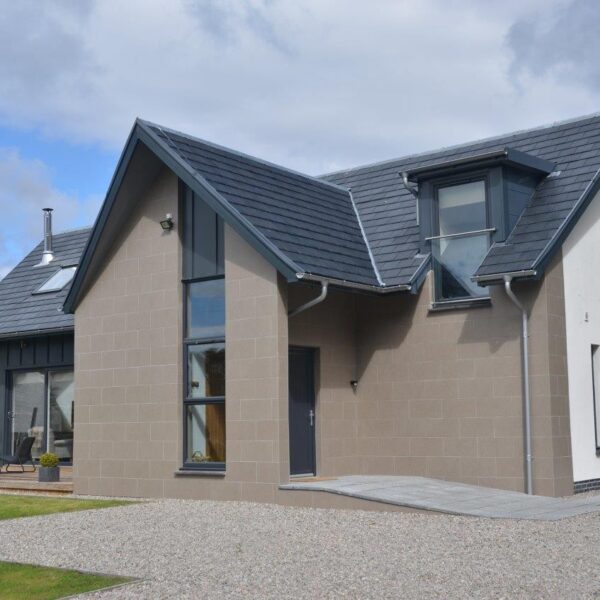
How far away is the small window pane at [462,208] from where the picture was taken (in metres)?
15.0

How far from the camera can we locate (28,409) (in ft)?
67.4

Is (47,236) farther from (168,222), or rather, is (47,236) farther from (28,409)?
(168,222)

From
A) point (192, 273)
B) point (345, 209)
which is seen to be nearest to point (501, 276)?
point (345, 209)

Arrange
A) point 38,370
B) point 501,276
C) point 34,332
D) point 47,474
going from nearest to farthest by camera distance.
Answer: point 501,276
point 47,474
point 34,332
point 38,370

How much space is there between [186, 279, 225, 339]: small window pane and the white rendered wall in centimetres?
531

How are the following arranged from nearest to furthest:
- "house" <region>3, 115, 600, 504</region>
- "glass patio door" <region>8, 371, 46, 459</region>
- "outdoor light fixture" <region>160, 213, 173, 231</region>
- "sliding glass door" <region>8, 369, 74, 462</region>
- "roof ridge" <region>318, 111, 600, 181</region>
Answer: "house" <region>3, 115, 600, 504</region> < "outdoor light fixture" <region>160, 213, 173, 231</region> < "roof ridge" <region>318, 111, 600, 181</region> < "sliding glass door" <region>8, 369, 74, 462</region> < "glass patio door" <region>8, 371, 46, 459</region>

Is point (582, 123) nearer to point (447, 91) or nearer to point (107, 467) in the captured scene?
point (447, 91)

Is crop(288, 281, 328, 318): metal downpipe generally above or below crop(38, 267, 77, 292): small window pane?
Answer: below

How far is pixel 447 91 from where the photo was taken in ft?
61.9

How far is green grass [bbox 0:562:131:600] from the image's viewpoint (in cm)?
774

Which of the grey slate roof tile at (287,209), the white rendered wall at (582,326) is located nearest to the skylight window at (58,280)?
the grey slate roof tile at (287,209)

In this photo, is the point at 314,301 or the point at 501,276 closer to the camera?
the point at 501,276

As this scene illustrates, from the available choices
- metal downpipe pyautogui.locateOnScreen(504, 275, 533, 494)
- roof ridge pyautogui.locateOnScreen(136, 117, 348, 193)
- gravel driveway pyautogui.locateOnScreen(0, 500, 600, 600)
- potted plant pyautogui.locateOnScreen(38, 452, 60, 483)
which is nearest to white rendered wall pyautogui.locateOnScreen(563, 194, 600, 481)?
metal downpipe pyautogui.locateOnScreen(504, 275, 533, 494)

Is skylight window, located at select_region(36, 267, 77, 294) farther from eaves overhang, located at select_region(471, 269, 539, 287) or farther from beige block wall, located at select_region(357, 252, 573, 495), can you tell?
eaves overhang, located at select_region(471, 269, 539, 287)
